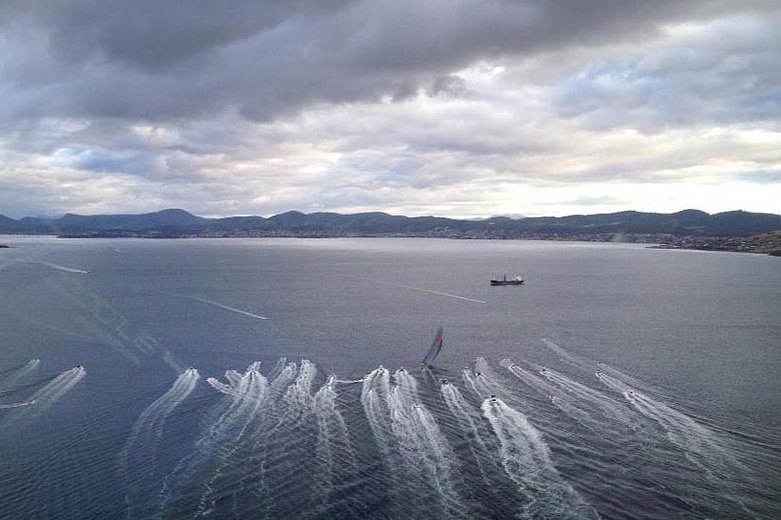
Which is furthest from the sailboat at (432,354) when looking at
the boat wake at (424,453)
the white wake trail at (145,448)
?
the white wake trail at (145,448)

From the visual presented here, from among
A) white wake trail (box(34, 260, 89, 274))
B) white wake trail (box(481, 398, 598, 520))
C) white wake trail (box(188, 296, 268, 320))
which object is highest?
white wake trail (box(34, 260, 89, 274))

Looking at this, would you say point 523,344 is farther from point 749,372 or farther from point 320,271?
point 320,271

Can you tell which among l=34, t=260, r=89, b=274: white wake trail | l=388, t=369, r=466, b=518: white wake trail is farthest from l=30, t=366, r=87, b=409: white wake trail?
l=34, t=260, r=89, b=274: white wake trail

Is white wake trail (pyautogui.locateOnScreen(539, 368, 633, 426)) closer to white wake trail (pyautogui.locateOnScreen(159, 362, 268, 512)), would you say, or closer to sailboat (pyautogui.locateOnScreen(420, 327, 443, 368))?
sailboat (pyautogui.locateOnScreen(420, 327, 443, 368))

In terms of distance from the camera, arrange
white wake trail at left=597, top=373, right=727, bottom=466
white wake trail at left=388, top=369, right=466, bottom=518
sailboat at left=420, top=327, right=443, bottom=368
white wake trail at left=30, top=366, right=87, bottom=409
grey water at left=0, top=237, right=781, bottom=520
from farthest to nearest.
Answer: sailboat at left=420, top=327, right=443, bottom=368 → white wake trail at left=30, top=366, right=87, bottom=409 → white wake trail at left=597, top=373, right=727, bottom=466 → white wake trail at left=388, top=369, right=466, bottom=518 → grey water at left=0, top=237, right=781, bottom=520

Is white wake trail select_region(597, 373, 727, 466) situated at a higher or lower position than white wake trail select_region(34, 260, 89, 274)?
lower

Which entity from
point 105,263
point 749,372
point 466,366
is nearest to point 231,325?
point 466,366

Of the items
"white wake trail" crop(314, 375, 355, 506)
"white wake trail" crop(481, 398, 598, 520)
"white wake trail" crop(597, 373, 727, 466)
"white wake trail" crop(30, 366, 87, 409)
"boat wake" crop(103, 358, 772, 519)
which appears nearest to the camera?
"white wake trail" crop(481, 398, 598, 520)

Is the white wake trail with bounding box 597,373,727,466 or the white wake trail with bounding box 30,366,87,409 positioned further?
the white wake trail with bounding box 30,366,87,409

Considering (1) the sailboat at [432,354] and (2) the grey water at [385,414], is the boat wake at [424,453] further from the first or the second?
(1) the sailboat at [432,354]
